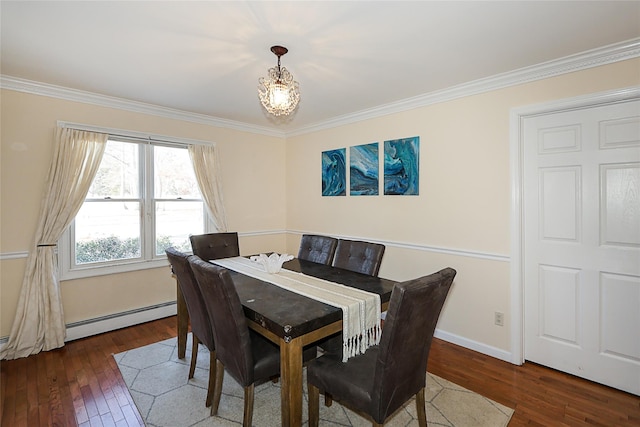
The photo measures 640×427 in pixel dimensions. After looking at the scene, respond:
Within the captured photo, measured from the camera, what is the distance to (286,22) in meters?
1.92

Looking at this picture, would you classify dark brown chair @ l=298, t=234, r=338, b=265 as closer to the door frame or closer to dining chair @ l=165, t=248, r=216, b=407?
dining chair @ l=165, t=248, r=216, b=407

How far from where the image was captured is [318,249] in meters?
3.14

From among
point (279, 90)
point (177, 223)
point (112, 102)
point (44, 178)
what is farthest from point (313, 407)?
point (112, 102)

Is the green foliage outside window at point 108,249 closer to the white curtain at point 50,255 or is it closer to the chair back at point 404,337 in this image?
the white curtain at point 50,255

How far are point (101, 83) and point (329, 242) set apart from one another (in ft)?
8.51

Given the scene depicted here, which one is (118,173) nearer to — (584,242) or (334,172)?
(334,172)

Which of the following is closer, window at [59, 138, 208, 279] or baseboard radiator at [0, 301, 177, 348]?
baseboard radiator at [0, 301, 177, 348]

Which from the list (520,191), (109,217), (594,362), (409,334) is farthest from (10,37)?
(594,362)

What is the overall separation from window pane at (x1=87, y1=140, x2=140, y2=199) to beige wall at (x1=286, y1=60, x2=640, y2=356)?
268 cm

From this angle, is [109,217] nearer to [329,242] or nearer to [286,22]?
[329,242]

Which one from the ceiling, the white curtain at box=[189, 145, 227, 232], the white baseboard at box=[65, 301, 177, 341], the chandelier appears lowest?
the white baseboard at box=[65, 301, 177, 341]

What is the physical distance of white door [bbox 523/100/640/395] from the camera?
2.25 metres

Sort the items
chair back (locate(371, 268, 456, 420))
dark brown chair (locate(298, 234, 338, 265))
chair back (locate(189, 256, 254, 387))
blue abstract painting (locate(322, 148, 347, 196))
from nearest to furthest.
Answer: chair back (locate(371, 268, 456, 420)) → chair back (locate(189, 256, 254, 387)) → dark brown chair (locate(298, 234, 338, 265)) → blue abstract painting (locate(322, 148, 347, 196))

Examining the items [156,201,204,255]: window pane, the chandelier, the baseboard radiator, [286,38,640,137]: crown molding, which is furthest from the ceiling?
the baseboard radiator
